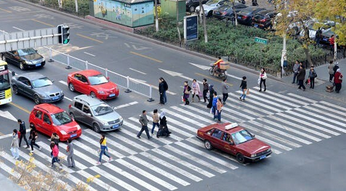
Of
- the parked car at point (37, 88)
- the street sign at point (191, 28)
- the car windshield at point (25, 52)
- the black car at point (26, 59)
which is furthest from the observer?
the street sign at point (191, 28)

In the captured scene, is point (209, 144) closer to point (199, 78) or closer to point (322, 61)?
point (199, 78)

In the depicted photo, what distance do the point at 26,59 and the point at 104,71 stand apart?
544 cm

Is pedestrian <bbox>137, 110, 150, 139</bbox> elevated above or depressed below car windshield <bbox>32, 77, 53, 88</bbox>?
below

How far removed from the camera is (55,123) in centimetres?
3278

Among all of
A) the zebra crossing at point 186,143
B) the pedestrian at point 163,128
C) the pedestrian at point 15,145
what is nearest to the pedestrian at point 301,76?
the zebra crossing at point 186,143

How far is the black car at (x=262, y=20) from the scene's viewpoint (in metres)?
54.1

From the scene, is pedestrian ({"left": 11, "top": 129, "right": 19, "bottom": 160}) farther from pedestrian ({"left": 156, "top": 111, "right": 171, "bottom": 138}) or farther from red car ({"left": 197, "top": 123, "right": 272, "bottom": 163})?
red car ({"left": 197, "top": 123, "right": 272, "bottom": 163})

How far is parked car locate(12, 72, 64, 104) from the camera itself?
123 ft

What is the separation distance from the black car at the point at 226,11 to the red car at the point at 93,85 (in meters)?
19.7

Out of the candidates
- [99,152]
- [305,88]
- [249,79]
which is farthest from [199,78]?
[99,152]

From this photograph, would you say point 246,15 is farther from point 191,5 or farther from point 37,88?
point 37,88

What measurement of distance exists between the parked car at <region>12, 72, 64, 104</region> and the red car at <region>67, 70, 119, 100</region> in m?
1.48

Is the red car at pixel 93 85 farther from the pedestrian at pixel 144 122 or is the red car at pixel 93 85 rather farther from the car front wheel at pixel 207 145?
the car front wheel at pixel 207 145

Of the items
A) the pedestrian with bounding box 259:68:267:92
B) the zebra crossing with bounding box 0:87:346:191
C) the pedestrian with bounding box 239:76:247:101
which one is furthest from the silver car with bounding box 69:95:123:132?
the pedestrian with bounding box 259:68:267:92
